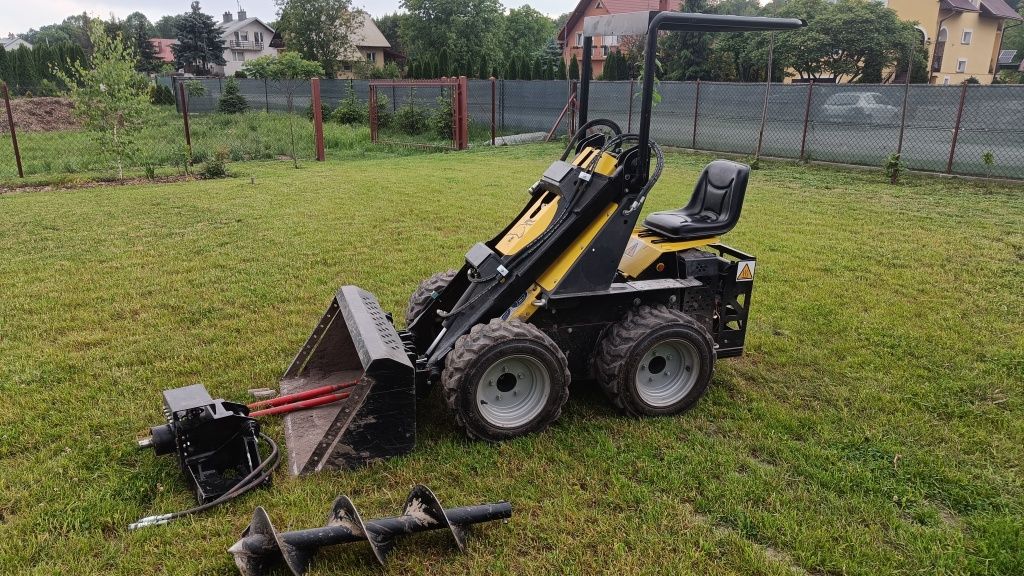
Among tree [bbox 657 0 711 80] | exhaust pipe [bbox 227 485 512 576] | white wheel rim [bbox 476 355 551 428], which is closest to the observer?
exhaust pipe [bbox 227 485 512 576]

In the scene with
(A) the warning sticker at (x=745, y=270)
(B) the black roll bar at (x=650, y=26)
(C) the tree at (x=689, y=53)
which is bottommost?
(A) the warning sticker at (x=745, y=270)

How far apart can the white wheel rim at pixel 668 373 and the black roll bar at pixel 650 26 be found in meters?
1.01

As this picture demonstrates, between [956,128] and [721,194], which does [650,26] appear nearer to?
[721,194]

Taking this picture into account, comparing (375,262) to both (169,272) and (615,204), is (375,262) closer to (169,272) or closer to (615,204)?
(169,272)

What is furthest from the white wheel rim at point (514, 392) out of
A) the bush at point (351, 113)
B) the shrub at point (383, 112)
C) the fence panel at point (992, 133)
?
the bush at point (351, 113)

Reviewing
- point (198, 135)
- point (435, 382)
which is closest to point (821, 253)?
point (435, 382)

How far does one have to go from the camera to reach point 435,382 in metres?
4.02

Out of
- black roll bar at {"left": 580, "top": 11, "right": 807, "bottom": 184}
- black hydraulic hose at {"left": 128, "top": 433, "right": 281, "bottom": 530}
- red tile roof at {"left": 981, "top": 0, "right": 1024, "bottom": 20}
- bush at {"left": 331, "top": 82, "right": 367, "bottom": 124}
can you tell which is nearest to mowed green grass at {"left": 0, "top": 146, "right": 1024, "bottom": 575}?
black hydraulic hose at {"left": 128, "top": 433, "right": 281, "bottom": 530}

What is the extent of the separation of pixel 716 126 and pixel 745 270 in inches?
529

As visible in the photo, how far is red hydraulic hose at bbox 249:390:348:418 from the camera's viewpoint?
3.89m

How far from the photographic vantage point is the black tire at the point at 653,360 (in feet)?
13.1

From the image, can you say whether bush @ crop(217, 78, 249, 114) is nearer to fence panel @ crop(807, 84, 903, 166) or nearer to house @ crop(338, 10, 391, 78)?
fence panel @ crop(807, 84, 903, 166)

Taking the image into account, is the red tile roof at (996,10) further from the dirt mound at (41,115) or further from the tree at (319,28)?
the dirt mound at (41,115)

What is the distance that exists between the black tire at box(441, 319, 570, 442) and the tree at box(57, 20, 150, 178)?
12.6 metres
